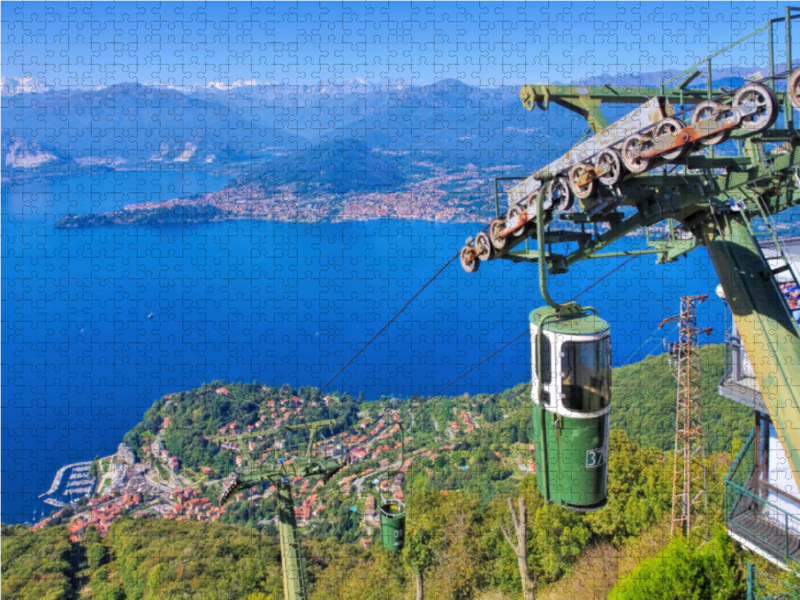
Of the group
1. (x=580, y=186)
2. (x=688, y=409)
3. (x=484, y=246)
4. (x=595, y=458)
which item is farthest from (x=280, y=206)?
(x=580, y=186)

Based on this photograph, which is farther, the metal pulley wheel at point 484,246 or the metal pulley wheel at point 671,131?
the metal pulley wheel at point 484,246

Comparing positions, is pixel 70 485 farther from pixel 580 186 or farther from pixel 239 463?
pixel 580 186

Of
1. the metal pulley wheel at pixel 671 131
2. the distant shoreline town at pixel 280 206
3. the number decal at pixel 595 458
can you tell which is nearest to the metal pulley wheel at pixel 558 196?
the metal pulley wheel at pixel 671 131

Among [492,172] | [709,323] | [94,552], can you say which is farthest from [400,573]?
[492,172]

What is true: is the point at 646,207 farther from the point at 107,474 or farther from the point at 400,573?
the point at 107,474

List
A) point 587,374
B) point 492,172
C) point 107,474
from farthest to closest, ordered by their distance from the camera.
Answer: point 492,172
point 107,474
point 587,374

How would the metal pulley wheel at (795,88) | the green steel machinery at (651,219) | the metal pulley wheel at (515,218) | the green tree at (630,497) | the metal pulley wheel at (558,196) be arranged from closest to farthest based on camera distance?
the metal pulley wheel at (795,88), the green steel machinery at (651,219), the metal pulley wheel at (558,196), the metal pulley wheel at (515,218), the green tree at (630,497)

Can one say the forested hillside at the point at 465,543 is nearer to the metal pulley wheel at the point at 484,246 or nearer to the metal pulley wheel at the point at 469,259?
the metal pulley wheel at the point at 469,259
